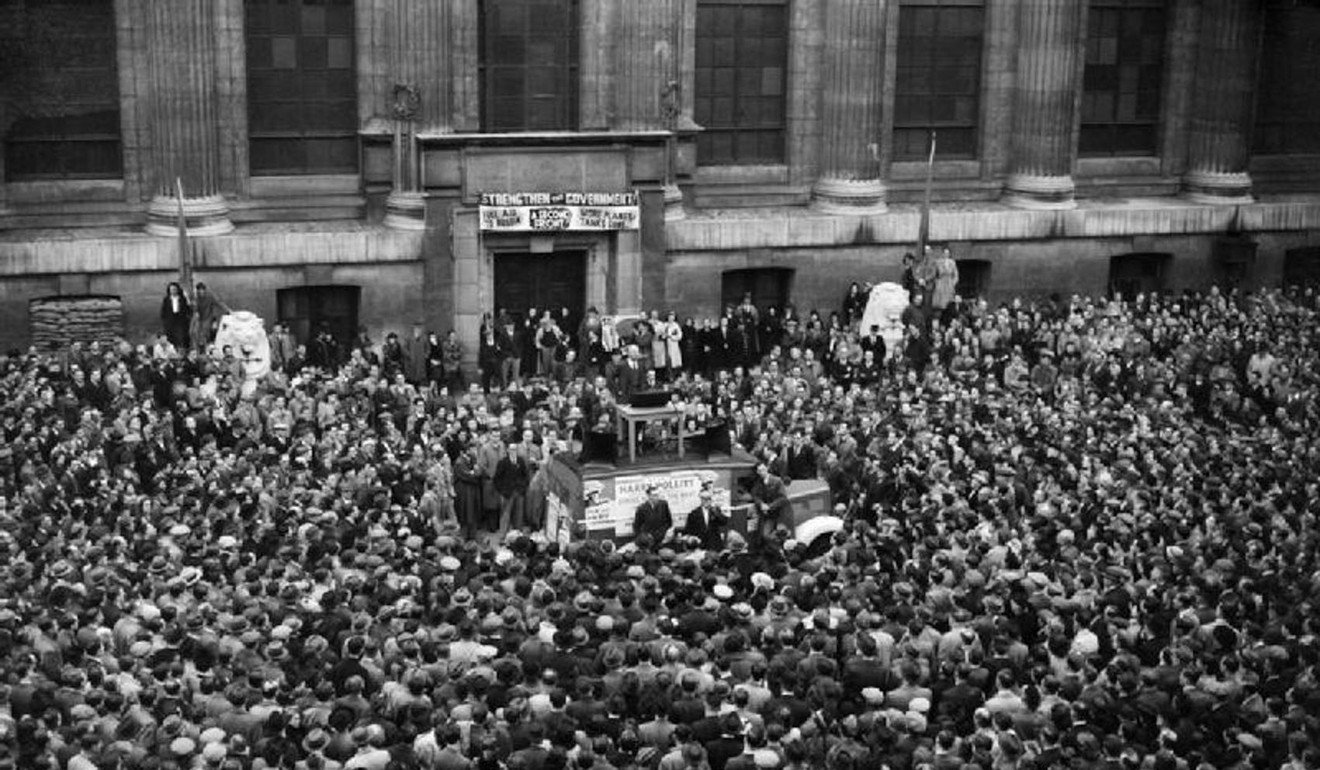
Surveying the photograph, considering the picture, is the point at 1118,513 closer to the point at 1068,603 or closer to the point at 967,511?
the point at 967,511

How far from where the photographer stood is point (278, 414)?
32438 millimetres

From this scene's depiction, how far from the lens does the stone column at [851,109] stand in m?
44.1

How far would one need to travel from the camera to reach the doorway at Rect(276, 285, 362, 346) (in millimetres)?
40969

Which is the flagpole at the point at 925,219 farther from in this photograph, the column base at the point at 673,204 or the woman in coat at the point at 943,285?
the column base at the point at 673,204

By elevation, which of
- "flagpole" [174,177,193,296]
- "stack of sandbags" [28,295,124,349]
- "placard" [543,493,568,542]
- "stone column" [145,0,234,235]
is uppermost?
"stone column" [145,0,234,235]

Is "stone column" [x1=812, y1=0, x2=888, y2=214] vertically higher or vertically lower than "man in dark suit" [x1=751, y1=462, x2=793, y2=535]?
higher

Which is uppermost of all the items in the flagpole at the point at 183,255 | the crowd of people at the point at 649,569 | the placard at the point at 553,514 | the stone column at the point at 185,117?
the stone column at the point at 185,117

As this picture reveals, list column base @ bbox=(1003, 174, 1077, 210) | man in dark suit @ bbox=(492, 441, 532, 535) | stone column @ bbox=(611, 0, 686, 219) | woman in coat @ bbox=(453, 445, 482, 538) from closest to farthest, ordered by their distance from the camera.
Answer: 1. man in dark suit @ bbox=(492, 441, 532, 535)
2. woman in coat @ bbox=(453, 445, 482, 538)
3. stone column @ bbox=(611, 0, 686, 219)
4. column base @ bbox=(1003, 174, 1077, 210)

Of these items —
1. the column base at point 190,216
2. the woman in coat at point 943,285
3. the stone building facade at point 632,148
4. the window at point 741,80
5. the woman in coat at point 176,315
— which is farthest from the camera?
the window at point 741,80

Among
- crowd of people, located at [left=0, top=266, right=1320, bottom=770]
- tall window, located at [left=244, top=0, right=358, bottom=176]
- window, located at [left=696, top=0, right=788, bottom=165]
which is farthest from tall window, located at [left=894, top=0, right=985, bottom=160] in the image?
tall window, located at [left=244, top=0, right=358, bottom=176]

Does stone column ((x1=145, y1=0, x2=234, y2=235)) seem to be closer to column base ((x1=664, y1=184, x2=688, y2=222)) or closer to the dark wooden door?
the dark wooden door

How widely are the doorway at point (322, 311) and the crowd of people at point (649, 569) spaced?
1998mm

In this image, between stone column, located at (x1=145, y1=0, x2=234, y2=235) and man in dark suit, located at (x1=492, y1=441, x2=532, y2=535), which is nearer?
man in dark suit, located at (x1=492, y1=441, x2=532, y2=535)

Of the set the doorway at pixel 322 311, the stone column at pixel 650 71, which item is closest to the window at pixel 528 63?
the stone column at pixel 650 71
